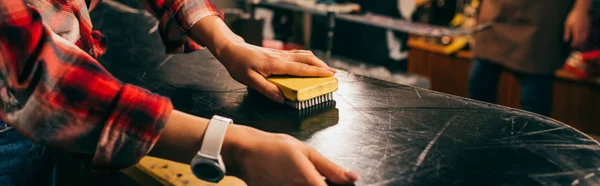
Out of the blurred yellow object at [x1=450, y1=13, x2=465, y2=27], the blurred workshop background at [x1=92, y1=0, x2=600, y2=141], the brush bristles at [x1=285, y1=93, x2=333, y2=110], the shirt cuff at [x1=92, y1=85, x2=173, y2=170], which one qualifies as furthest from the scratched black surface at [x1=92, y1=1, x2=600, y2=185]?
the blurred yellow object at [x1=450, y1=13, x2=465, y2=27]

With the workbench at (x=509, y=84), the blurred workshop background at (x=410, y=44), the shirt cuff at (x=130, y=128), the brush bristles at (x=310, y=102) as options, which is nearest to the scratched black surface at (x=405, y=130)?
the brush bristles at (x=310, y=102)

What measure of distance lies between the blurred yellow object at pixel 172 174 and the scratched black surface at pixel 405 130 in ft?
0.45

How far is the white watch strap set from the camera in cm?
70

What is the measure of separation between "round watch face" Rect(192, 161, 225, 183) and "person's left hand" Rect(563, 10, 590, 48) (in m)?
2.10

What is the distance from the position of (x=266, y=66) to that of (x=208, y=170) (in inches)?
13.4

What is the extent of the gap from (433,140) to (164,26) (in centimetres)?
69

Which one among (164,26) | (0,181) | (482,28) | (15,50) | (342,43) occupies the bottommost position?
(342,43)

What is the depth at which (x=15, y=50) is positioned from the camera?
26.5 inches

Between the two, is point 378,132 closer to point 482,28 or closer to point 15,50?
point 15,50

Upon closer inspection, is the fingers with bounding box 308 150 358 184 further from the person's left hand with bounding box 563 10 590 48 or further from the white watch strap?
the person's left hand with bounding box 563 10 590 48

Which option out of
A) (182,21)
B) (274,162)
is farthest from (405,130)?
(182,21)

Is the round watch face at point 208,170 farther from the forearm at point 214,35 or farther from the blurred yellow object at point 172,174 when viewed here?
the forearm at point 214,35

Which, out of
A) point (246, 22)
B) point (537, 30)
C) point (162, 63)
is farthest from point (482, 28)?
point (162, 63)

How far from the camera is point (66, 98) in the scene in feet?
2.23
